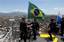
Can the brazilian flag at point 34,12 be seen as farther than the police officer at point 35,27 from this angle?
Yes

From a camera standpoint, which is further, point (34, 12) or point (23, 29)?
point (34, 12)

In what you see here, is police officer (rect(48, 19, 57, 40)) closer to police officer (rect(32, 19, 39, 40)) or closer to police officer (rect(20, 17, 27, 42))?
police officer (rect(32, 19, 39, 40))

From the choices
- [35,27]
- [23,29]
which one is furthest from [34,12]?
[23,29]

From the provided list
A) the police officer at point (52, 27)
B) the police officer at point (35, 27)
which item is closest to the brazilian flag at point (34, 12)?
the police officer at point (35, 27)

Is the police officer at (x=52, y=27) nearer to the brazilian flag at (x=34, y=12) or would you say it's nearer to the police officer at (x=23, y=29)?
the brazilian flag at (x=34, y=12)

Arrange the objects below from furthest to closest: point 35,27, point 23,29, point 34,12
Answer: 1. point 34,12
2. point 23,29
3. point 35,27

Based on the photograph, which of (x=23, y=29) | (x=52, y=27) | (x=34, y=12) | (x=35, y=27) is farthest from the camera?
(x=34, y=12)

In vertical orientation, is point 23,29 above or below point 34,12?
below

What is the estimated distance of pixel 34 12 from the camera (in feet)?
32.2

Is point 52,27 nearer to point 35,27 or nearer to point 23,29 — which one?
point 35,27

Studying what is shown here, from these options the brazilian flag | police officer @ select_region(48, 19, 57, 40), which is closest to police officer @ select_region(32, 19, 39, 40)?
the brazilian flag

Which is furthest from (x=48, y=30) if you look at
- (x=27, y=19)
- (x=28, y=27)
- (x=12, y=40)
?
(x=12, y=40)

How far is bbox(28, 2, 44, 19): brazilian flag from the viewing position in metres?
9.82

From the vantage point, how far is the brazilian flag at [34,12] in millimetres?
9820
